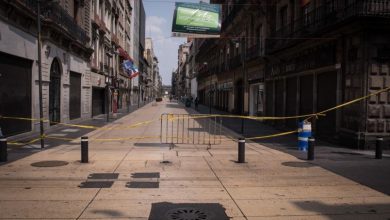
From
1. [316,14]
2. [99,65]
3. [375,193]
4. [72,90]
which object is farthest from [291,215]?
[99,65]

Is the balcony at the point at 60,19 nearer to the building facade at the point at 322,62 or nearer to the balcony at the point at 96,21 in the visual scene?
the balcony at the point at 96,21

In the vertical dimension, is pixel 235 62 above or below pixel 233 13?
below

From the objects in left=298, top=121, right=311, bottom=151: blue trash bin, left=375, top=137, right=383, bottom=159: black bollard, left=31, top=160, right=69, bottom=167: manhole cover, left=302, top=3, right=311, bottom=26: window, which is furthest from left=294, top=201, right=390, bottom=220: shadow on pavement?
left=302, top=3, right=311, bottom=26: window

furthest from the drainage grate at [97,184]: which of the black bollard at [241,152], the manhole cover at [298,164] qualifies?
the manhole cover at [298,164]

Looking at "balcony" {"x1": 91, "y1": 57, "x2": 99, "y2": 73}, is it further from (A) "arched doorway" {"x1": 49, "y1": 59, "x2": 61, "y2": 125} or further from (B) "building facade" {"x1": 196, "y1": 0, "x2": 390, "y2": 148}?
(B) "building facade" {"x1": 196, "y1": 0, "x2": 390, "y2": 148}

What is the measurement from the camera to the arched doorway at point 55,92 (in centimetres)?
2306

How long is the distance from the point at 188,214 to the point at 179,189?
5.79ft

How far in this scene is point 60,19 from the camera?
77.4 feet

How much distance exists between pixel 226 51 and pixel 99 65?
14761 millimetres

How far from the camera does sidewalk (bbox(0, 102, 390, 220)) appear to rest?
6.97 metres

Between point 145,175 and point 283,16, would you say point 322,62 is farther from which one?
point 145,175

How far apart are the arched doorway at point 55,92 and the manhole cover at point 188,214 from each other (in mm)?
17765

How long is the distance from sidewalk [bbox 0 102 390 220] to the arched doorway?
10445mm

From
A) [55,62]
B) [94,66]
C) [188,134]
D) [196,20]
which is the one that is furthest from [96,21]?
[188,134]
